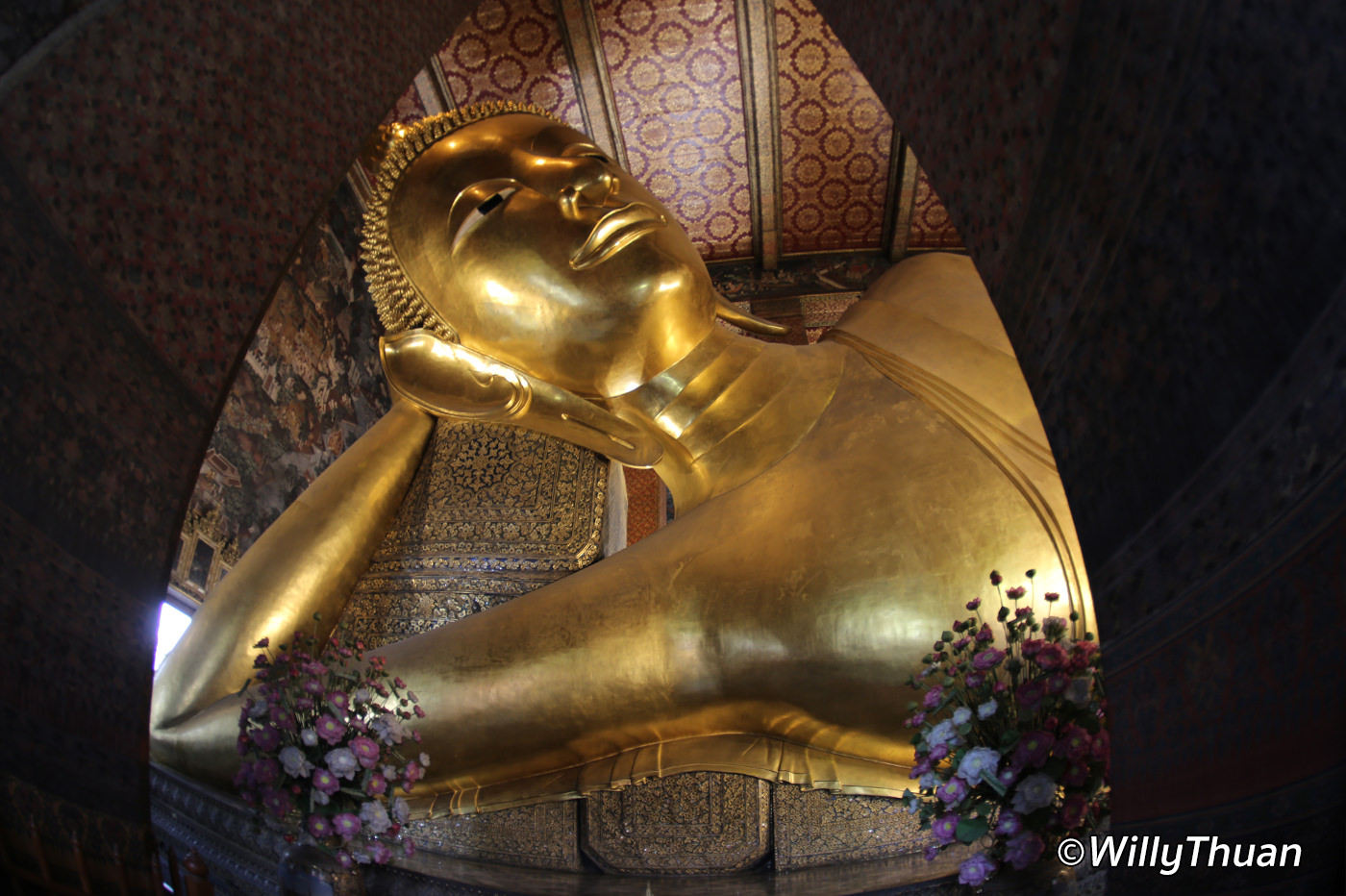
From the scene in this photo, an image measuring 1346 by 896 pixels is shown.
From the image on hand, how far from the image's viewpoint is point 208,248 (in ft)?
3.27

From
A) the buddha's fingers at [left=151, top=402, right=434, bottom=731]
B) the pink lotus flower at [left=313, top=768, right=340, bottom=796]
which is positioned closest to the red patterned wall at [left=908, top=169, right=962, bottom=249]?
the buddha's fingers at [left=151, top=402, right=434, bottom=731]

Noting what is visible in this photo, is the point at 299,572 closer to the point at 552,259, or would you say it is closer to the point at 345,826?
the point at 345,826

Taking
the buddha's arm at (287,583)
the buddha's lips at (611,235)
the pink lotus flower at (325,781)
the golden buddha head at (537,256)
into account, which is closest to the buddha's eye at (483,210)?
the golden buddha head at (537,256)

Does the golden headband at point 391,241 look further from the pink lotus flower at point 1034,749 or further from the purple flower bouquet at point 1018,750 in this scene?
the pink lotus flower at point 1034,749

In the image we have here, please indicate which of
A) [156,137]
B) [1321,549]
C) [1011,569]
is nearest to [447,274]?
[1011,569]

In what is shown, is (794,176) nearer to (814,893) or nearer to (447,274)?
(447,274)

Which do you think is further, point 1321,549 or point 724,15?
point 724,15

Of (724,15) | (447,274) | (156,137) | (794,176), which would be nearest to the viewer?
(156,137)

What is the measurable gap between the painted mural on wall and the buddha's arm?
0.92m

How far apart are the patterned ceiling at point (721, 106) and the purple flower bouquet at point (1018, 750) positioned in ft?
12.1

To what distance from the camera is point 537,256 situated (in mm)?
2811

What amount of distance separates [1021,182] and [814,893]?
1832 millimetres

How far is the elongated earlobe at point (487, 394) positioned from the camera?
9.12ft

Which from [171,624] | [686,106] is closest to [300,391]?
[171,624]
